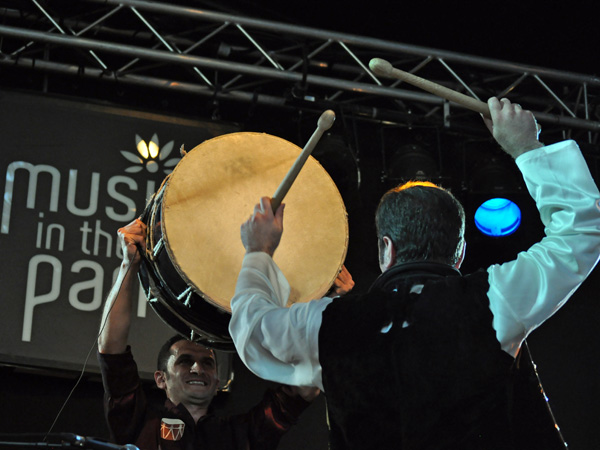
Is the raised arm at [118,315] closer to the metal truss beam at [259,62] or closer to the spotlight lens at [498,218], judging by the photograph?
the metal truss beam at [259,62]

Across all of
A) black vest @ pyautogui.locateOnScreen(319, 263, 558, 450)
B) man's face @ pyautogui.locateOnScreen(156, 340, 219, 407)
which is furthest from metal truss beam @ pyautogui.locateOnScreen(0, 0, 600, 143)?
black vest @ pyautogui.locateOnScreen(319, 263, 558, 450)

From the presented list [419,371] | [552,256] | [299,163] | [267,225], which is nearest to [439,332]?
[419,371]

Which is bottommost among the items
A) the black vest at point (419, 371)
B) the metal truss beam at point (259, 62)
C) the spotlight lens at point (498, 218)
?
the black vest at point (419, 371)

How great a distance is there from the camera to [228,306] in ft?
8.14

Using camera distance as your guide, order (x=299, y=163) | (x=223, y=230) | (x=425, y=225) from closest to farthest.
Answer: (x=425, y=225) < (x=299, y=163) < (x=223, y=230)

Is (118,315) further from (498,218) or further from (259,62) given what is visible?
(498,218)

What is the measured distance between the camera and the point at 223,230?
2600 mm

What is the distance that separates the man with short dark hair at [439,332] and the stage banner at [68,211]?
285 centimetres

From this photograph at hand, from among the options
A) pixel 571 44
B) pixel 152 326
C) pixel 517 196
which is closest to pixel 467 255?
pixel 517 196

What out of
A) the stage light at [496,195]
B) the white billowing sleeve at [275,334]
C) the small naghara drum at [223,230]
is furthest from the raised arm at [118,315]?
the stage light at [496,195]

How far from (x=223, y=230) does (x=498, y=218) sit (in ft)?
9.82

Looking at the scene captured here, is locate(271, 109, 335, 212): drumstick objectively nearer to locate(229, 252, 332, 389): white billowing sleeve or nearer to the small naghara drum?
locate(229, 252, 332, 389): white billowing sleeve

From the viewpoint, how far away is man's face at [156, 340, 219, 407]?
323 centimetres

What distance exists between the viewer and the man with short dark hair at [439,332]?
1.71 meters
